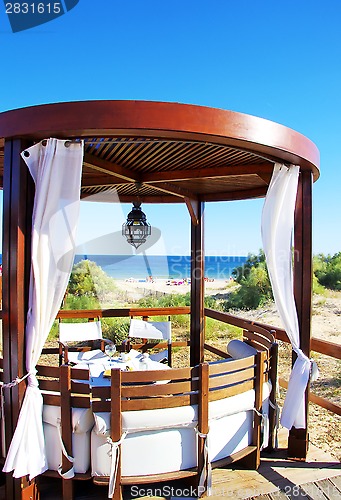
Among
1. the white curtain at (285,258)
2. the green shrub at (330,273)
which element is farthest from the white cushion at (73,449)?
the green shrub at (330,273)

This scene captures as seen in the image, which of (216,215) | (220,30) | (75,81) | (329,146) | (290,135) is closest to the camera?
Result: (290,135)

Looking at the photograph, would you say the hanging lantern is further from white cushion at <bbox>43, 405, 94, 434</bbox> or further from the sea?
the sea

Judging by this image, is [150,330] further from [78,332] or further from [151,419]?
[151,419]

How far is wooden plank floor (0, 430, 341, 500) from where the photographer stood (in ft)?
8.30

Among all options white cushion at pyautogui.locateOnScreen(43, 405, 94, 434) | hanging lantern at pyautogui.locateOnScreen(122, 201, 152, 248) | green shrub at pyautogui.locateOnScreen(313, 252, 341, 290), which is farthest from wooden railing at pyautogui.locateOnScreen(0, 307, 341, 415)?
green shrub at pyautogui.locateOnScreen(313, 252, 341, 290)

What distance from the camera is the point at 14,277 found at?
8.13 feet

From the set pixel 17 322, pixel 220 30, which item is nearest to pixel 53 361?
pixel 17 322

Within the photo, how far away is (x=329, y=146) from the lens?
28.3m

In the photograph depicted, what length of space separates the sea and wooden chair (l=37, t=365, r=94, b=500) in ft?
95.7

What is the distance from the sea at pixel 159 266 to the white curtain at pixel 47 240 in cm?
2912

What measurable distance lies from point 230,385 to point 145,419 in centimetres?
73

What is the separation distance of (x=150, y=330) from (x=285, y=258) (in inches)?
103

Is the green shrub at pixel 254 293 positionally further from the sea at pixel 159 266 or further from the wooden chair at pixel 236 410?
the sea at pixel 159 266

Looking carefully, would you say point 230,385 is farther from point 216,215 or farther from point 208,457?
point 216,215
